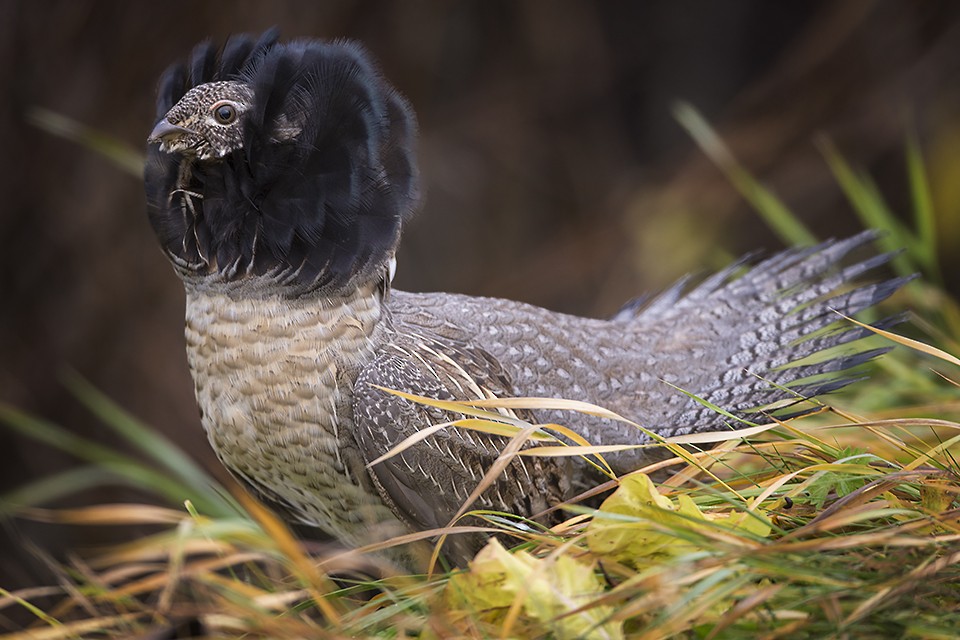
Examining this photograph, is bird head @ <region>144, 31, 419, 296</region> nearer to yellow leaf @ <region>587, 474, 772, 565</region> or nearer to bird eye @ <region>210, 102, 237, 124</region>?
bird eye @ <region>210, 102, 237, 124</region>

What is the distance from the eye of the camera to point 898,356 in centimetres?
359

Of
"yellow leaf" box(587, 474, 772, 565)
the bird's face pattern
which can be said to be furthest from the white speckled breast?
"yellow leaf" box(587, 474, 772, 565)

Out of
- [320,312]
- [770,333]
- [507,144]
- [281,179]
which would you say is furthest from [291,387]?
[507,144]

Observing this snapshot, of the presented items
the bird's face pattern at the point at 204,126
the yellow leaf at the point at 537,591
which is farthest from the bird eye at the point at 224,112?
the yellow leaf at the point at 537,591

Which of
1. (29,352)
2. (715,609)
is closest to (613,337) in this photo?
(715,609)

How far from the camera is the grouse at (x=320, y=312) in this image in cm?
237

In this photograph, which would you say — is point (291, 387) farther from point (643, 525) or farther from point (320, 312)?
point (643, 525)

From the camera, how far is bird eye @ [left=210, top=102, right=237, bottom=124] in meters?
2.39

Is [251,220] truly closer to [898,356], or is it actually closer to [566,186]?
[898,356]

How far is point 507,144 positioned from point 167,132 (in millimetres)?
4133

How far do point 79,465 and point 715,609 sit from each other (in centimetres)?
396

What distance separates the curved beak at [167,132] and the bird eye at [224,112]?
0.07 metres

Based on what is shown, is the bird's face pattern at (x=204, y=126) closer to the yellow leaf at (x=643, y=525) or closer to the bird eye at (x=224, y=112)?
the bird eye at (x=224, y=112)

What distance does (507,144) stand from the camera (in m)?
6.35
